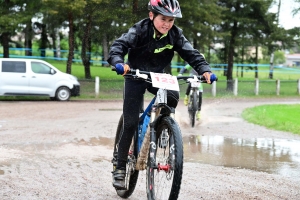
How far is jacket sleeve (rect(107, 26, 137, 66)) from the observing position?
193 inches

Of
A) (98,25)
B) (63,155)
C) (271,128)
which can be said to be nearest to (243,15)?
(98,25)

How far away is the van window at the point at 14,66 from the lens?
71.6 feet

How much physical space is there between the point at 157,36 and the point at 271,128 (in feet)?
28.6

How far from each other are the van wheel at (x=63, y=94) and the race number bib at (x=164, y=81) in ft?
59.6

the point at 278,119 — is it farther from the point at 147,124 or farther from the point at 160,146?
the point at 160,146

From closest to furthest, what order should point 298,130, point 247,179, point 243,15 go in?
point 247,179 < point 298,130 < point 243,15

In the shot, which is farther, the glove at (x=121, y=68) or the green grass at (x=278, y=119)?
the green grass at (x=278, y=119)

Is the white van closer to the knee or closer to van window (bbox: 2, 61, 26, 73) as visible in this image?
van window (bbox: 2, 61, 26, 73)

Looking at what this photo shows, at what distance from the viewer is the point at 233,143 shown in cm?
1055

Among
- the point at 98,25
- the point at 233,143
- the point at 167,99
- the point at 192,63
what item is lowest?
the point at 233,143

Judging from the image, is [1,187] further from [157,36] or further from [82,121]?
[82,121]

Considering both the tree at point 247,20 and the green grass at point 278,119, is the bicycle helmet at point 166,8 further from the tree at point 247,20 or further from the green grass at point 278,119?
the tree at point 247,20

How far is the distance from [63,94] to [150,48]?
17880mm

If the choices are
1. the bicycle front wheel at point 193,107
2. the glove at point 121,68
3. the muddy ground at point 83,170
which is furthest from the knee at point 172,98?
the bicycle front wheel at point 193,107
